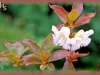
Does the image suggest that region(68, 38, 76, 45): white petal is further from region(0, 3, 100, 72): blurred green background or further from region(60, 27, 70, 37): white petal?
region(0, 3, 100, 72): blurred green background

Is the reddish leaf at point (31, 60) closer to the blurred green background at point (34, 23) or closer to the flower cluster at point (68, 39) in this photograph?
the flower cluster at point (68, 39)

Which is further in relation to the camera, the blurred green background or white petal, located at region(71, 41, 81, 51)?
the blurred green background

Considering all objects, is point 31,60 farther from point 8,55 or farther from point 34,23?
point 34,23

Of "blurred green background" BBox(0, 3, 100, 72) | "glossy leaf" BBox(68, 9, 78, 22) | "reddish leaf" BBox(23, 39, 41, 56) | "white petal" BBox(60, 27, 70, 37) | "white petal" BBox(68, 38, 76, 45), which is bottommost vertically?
"blurred green background" BBox(0, 3, 100, 72)

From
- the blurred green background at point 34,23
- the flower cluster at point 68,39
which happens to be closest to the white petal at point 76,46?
the flower cluster at point 68,39

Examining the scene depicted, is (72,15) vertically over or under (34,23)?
over

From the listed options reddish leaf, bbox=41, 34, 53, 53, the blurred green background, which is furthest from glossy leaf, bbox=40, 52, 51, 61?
the blurred green background

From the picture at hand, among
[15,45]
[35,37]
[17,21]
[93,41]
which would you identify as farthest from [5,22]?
[15,45]

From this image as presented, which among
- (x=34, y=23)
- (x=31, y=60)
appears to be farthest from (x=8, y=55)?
(x=34, y=23)
